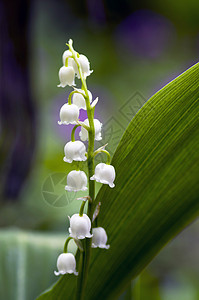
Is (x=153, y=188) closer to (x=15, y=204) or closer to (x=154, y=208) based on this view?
(x=154, y=208)

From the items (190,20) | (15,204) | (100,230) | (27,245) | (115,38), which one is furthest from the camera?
(115,38)

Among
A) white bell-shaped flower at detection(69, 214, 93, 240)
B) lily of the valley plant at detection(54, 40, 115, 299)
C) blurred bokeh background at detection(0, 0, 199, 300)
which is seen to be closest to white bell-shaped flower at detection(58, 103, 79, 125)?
lily of the valley plant at detection(54, 40, 115, 299)

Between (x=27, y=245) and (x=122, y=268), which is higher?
(x=27, y=245)

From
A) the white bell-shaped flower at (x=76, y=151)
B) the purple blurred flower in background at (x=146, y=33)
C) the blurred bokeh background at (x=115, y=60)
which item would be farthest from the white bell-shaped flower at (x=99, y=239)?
the purple blurred flower in background at (x=146, y=33)

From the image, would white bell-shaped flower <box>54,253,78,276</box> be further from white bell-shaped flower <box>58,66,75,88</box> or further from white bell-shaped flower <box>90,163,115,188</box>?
white bell-shaped flower <box>58,66,75,88</box>

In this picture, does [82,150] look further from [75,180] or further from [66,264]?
[66,264]

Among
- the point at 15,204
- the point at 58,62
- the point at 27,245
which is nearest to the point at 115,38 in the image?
the point at 58,62

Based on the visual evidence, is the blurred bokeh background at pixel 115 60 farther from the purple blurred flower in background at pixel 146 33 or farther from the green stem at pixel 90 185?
the green stem at pixel 90 185
